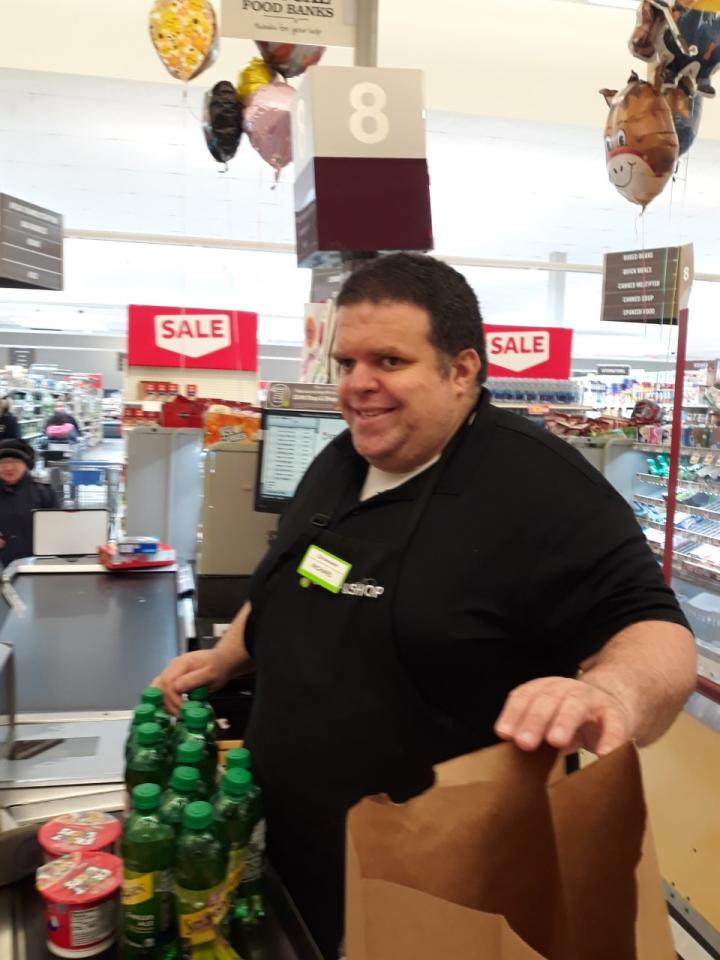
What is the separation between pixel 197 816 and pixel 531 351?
6.96m

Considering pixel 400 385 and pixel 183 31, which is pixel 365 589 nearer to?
pixel 400 385

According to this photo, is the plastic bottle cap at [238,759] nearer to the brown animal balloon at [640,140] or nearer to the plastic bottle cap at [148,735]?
the plastic bottle cap at [148,735]

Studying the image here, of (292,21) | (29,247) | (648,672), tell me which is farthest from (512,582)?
(29,247)

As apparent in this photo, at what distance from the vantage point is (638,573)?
45.9 inches

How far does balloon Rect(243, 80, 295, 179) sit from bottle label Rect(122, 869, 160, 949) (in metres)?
2.46

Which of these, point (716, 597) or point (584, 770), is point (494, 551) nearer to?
point (584, 770)

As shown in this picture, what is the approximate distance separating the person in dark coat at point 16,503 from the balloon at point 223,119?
9.43 ft

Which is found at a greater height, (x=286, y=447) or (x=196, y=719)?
(x=286, y=447)

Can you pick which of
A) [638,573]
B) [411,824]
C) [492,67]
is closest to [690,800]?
[638,573]

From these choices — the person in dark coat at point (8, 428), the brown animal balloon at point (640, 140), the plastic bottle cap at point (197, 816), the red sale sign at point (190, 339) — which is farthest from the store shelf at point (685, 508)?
the person in dark coat at point (8, 428)

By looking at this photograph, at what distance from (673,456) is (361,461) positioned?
153 cm

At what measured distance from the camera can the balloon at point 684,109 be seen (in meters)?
2.84

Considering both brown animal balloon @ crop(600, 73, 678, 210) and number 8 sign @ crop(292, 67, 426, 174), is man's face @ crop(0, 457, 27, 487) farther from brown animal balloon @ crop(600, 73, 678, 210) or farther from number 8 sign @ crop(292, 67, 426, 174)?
brown animal balloon @ crop(600, 73, 678, 210)

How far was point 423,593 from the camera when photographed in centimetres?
121
